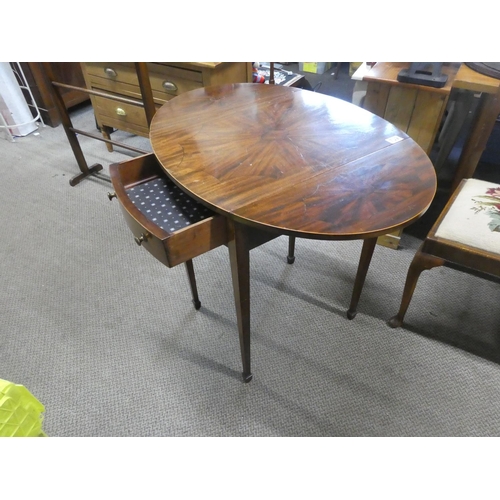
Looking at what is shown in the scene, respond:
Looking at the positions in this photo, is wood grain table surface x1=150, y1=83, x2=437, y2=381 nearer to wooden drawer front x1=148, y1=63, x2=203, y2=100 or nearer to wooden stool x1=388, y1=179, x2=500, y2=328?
wooden stool x1=388, y1=179, x2=500, y2=328

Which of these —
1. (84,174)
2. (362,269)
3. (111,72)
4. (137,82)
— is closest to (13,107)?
(84,174)

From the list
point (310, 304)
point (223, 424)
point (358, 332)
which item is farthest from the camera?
point (310, 304)

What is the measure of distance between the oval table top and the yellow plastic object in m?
0.54

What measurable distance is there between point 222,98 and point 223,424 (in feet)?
3.64

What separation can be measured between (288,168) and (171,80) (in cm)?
133

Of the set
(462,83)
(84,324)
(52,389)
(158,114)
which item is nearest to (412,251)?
(462,83)

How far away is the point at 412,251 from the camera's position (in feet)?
5.63

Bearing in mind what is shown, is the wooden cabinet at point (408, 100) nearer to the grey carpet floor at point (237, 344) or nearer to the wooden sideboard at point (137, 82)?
the grey carpet floor at point (237, 344)

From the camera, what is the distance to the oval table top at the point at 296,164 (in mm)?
757

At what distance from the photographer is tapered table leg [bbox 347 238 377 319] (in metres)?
1.18

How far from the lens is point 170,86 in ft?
6.26

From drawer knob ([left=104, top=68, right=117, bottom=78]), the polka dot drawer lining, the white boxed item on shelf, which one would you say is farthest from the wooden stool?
the white boxed item on shelf

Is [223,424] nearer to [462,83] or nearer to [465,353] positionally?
[465,353]

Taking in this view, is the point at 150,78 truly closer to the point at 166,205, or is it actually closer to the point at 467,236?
the point at 166,205
